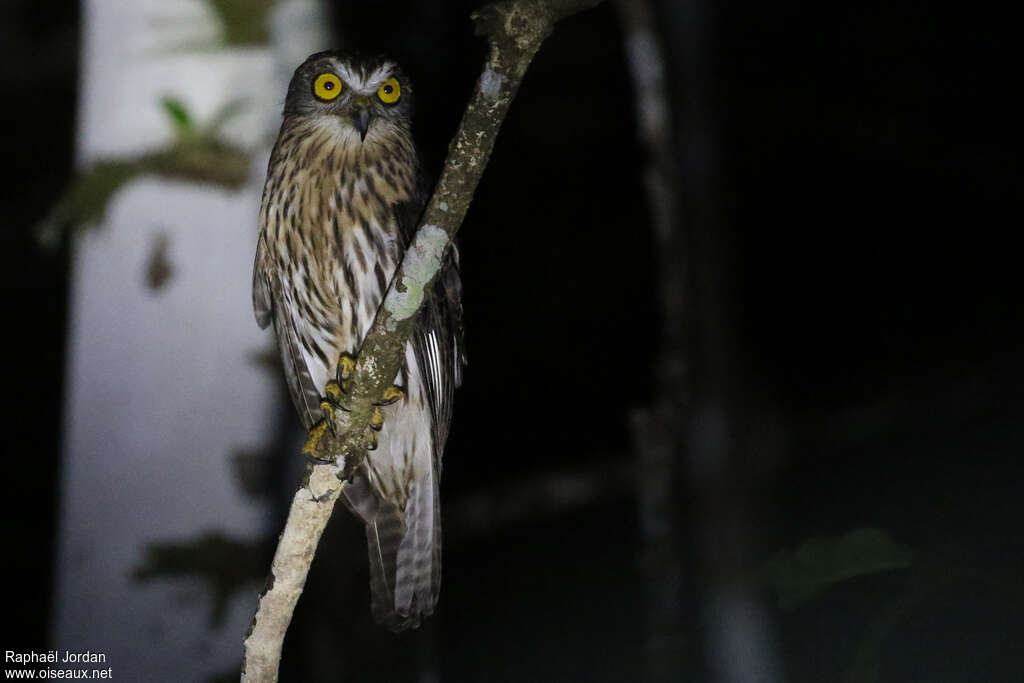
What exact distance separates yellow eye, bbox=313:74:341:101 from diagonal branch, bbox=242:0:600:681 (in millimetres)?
706

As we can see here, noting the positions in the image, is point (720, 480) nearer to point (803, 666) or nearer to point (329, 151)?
point (803, 666)

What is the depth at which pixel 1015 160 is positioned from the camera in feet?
12.5

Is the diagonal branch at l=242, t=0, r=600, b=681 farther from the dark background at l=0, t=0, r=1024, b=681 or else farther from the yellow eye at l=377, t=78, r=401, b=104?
the dark background at l=0, t=0, r=1024, b=681

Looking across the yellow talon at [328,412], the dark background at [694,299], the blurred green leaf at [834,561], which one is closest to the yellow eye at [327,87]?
the yellow talon at [328,412]

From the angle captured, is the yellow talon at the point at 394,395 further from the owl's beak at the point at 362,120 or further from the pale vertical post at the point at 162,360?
the pale vertical post at the point at 162,360

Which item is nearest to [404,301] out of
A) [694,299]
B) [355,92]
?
[355,92]

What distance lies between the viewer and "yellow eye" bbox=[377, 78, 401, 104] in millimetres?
1937

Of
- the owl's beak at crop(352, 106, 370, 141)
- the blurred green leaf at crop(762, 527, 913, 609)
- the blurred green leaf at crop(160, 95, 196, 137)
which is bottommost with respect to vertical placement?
the blurred green leaf at crop(762, 527, 913, 609)

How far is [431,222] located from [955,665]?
5.16ft

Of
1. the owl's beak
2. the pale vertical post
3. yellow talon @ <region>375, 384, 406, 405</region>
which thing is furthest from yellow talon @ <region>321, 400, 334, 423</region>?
the pale vertical post

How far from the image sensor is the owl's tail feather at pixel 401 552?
1.70 meters

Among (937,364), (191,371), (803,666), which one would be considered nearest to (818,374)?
(937,364)

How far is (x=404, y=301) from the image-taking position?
54.2 inches

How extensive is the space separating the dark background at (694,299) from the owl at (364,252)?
2.84 feet
